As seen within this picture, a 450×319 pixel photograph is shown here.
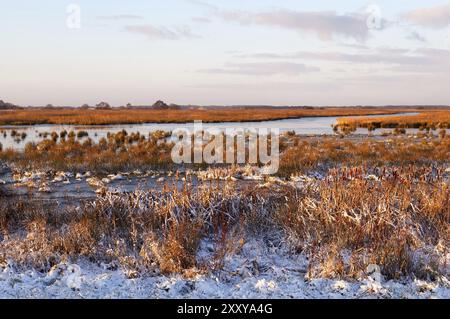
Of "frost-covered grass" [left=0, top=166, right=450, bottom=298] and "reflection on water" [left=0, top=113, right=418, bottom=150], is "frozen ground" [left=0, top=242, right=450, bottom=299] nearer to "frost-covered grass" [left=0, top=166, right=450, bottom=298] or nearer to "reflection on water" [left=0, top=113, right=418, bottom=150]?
"frost-covered grass" [left=0, top=166, right=450, bottom=298]

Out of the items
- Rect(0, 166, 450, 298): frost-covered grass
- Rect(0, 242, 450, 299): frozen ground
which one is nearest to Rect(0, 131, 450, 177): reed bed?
Rect(0, 166, 450, 298): frost-covered grass

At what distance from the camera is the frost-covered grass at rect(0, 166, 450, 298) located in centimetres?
533

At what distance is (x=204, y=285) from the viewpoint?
5.32 metres

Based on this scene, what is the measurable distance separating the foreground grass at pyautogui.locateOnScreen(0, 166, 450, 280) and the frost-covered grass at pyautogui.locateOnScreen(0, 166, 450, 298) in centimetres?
2

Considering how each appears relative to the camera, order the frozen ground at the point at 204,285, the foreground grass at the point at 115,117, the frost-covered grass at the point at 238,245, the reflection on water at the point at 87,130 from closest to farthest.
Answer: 1. the frozen ground at the point at 204,285
2. the frost-covered grass at the point at 238,245
3. the reflection on water at the point at 87,130
4. the foreground grass at the point at 115,117

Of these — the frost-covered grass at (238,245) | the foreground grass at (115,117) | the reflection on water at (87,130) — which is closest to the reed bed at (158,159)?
the reflection on water at (87,130)

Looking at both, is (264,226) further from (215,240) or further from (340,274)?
(340,274)

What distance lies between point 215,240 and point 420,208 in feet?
12.0

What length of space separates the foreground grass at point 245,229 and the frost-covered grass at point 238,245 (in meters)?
0.02

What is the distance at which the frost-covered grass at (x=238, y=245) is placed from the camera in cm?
533

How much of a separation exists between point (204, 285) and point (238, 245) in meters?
1.23

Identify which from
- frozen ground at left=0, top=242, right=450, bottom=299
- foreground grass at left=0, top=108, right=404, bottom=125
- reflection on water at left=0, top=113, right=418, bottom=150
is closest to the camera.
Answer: frozen ground at left=0, top=242, right=450, bottom=299

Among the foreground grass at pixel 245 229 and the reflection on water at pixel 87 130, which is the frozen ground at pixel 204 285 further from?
the reflection on water at pixel 87 130
